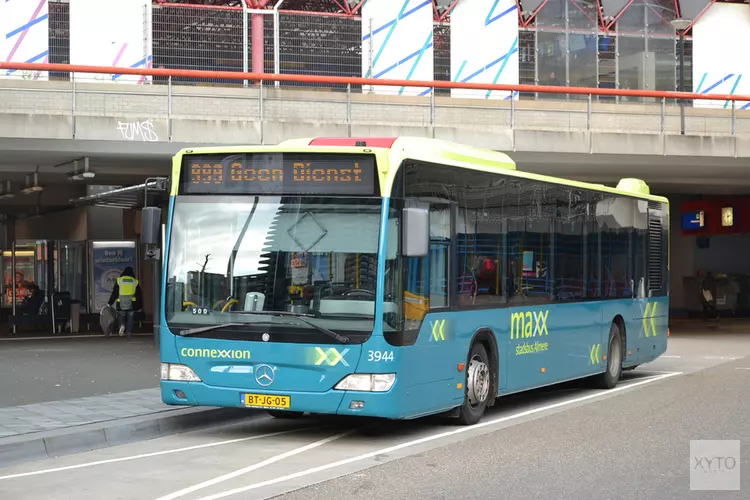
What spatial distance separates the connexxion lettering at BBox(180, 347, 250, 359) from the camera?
35.4 feet

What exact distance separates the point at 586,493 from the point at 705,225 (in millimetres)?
30546

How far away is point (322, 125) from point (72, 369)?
692 centimetres

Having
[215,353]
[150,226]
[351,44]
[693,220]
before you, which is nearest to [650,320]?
[215,353]

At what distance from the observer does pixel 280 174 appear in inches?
432

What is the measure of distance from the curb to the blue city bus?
512 millimetres

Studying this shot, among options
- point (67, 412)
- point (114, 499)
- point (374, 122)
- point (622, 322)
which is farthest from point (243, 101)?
point (114, 499)

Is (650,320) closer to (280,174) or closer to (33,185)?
(280,174)

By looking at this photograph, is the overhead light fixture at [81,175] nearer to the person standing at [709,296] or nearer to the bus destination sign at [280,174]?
the bus destination sign at [280,174]

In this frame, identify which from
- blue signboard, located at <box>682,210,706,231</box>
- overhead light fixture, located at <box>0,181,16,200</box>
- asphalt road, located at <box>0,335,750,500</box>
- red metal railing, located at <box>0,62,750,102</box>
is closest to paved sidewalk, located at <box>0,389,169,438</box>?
asphalt road, located at <box>0,335,750,500</box>

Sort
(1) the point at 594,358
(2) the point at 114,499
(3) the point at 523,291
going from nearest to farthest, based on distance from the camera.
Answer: (2) the point at 114,499, (3) the point at 523,291, (1) the point at 594,358

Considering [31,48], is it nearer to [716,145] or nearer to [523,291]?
[716,145]

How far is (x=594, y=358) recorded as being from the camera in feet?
50.7

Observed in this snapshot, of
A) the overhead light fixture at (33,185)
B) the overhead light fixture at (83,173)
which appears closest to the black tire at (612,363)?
the overhead light fixture at (83,173)

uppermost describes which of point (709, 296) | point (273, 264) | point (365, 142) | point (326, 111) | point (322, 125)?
point (326, 111)
